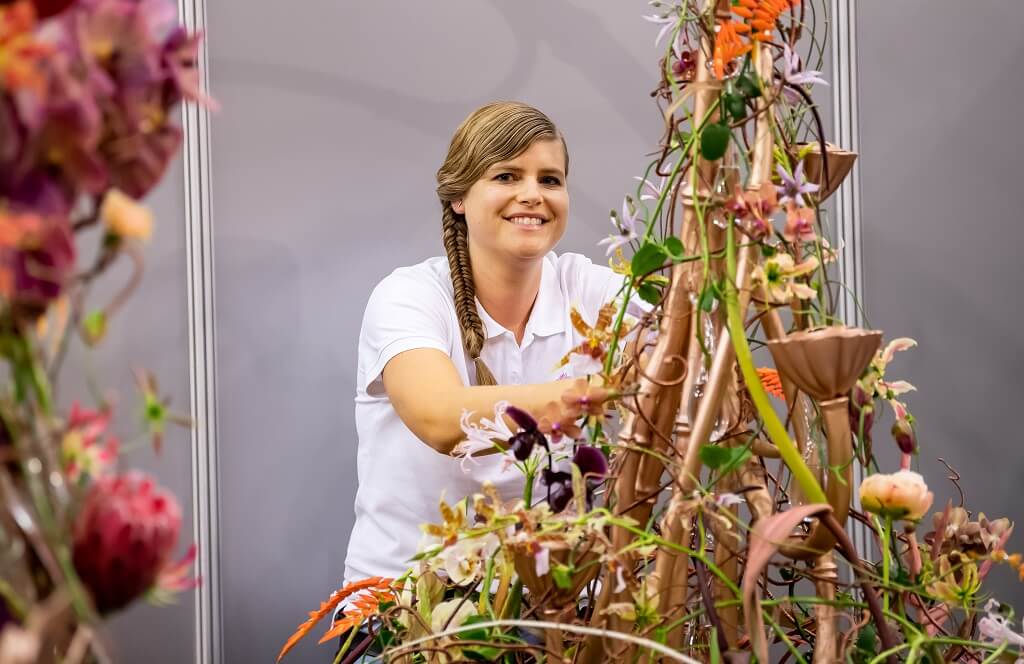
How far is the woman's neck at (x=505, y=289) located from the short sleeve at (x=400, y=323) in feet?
0.29

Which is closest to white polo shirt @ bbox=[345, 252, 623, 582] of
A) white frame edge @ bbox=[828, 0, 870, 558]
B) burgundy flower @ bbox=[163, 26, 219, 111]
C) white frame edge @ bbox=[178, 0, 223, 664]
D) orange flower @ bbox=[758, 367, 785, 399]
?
white frame edge @ bbox=[178, 0, 223, 664]

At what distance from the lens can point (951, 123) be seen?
213cm

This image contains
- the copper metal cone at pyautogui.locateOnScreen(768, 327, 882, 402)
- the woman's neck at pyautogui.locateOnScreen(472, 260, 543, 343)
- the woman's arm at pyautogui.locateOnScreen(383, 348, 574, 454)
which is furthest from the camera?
the woman's neck at pyautogui.locateOnScreen(472, 260, 543, 343)

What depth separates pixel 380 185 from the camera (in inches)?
76.0

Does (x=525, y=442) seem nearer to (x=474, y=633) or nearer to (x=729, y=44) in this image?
(x=474, y=633)

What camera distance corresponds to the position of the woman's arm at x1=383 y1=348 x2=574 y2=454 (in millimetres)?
1032

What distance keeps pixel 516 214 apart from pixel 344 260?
0.51m

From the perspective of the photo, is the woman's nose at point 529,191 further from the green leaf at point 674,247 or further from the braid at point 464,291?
the green leaf at point 674,247

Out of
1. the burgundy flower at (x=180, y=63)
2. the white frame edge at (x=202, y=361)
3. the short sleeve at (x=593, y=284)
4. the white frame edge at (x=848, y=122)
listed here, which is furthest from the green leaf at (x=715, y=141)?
the white frame edge at (x=848, y=122)

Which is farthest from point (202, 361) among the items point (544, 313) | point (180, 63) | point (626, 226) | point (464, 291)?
point (180, 63)

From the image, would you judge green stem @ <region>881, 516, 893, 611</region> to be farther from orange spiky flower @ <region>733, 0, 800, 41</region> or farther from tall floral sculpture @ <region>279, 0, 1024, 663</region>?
orange spiky flower @ <region>733, 0, 800, 41</region>

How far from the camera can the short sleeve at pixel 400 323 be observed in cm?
141

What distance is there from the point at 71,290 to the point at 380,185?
170 cm

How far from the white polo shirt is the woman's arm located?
0.06m
